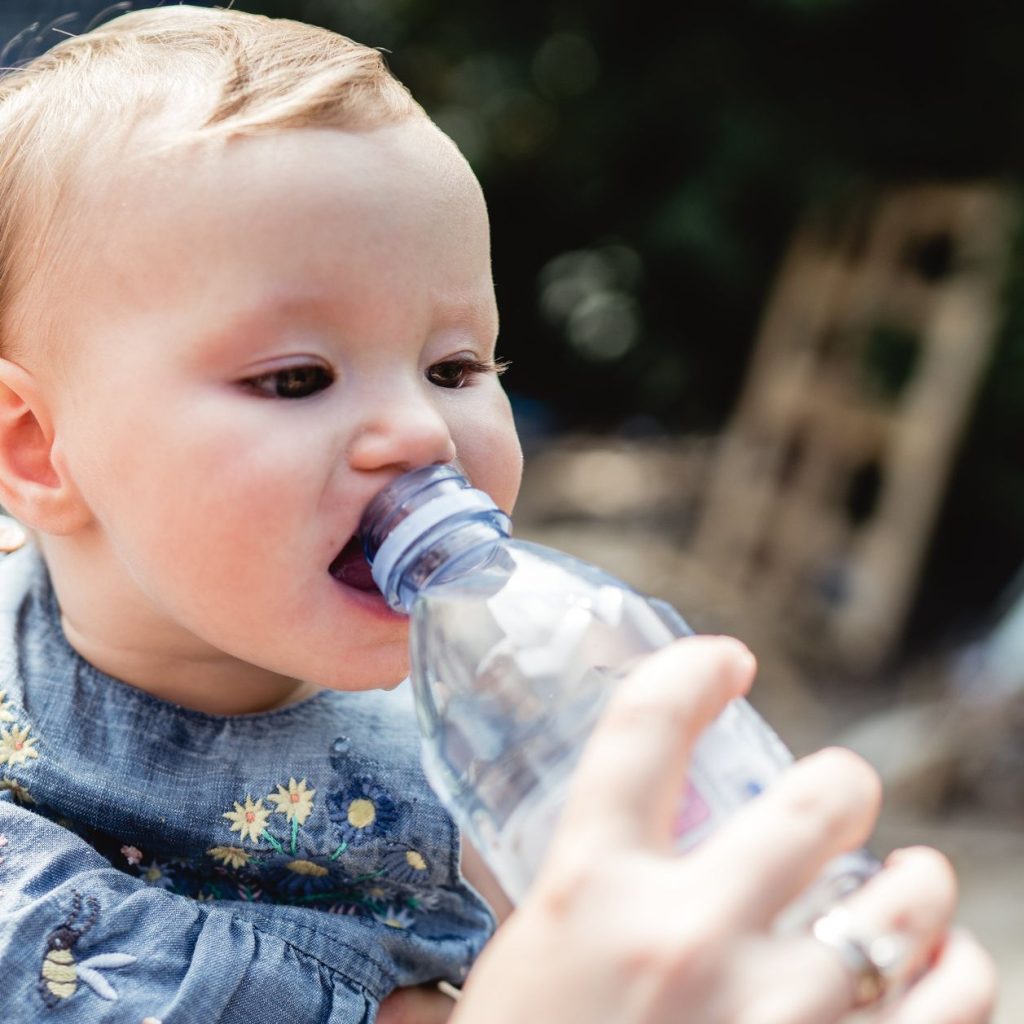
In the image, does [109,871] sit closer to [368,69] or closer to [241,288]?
[241,288]

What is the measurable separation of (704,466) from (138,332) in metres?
4.27

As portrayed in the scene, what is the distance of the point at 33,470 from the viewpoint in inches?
41.6

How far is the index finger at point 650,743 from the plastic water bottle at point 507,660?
0.12m

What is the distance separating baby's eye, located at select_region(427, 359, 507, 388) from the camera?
3.46ft

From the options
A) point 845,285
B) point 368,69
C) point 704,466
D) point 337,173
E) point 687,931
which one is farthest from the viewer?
point 704,466

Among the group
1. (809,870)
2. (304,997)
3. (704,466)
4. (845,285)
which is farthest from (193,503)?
(704,466)

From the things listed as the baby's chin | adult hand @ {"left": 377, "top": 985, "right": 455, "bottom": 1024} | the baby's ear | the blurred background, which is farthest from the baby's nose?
the blurred background

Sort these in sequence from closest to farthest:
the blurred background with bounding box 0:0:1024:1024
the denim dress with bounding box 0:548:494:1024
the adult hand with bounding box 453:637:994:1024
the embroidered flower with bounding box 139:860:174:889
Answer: the adult hand with bounding box 453:637:994:1024 < the denim dress with bounding box 0:548:494:1024 < the embroidered flower with bounding box 139:860:174:889 < the blurred background with bounding box 0:0:1024:1024

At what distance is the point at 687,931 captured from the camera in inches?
26.2

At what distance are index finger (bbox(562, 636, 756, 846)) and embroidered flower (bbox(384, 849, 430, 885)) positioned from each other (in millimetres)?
392

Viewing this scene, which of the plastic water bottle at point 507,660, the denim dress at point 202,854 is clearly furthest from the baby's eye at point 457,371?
the denim dress at point 202,854

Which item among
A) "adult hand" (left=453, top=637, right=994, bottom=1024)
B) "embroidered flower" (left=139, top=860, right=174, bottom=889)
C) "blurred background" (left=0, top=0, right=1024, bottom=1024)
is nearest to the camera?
"adult hand" (left=453, top=637, right=994, bottom=1024)

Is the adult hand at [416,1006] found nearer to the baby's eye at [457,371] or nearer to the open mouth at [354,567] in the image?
the open mouth at [354,567]

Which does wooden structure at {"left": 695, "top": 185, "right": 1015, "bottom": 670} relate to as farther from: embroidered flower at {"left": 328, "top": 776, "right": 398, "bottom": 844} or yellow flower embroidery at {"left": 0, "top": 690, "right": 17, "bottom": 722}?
yellow flower embroidery at {"left": 0, "top": 690, "right": 17, "bottom": 722}
